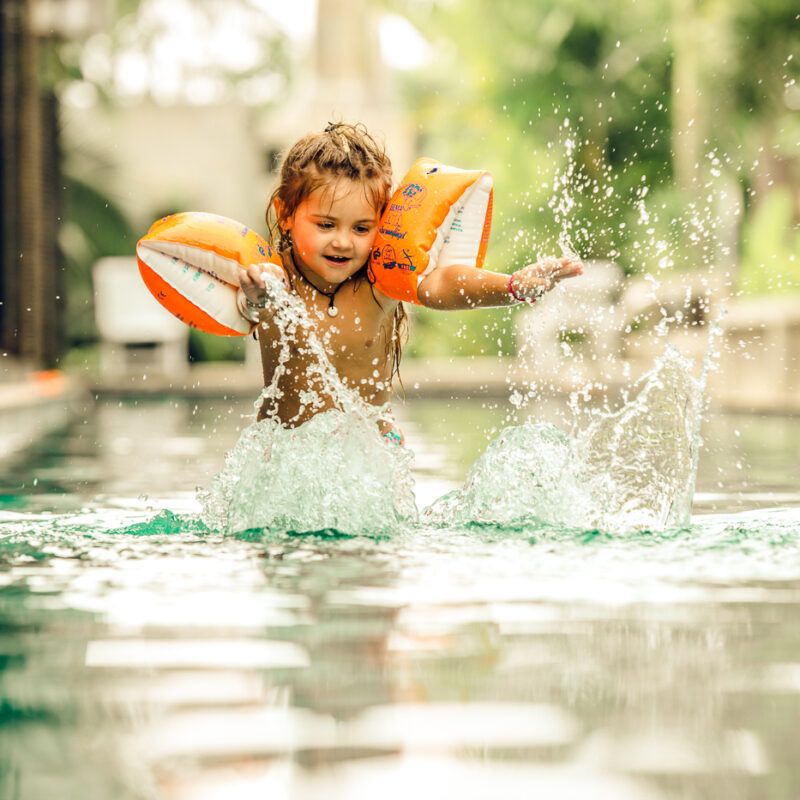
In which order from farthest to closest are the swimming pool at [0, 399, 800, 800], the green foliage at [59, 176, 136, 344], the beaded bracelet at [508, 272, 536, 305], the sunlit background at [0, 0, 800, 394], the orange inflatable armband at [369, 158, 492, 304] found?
the green foliage at [59, 176, 136, 344] → the sunlit background at [0, 0, 800, 394] → the orange inflatable armband at [369, 158, 492, 304] → the beaded bracelet at [508, 272, 536, 305] → the swimming pool at [0, 399, 800, 800]

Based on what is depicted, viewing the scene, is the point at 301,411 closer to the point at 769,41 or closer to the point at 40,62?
the point at 40,62

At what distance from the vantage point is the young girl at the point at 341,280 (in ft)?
12.7

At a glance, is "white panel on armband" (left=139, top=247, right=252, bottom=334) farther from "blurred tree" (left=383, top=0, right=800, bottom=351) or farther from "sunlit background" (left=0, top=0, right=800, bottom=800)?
"blurred tree" (left=383, top=0, right=800, bottom=351)

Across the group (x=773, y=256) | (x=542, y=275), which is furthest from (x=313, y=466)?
(x=773, y=256)

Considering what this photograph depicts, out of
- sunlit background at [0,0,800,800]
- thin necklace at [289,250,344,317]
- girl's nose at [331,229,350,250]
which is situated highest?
girl's nose at [331,229,350,250]

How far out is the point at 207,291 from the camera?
390 cm

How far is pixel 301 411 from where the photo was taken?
4172mm

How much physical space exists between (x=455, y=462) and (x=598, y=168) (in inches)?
716

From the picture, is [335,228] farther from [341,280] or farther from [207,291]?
[207,291]

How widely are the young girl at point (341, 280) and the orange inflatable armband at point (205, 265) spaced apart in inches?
3.1

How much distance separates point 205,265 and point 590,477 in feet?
4.16

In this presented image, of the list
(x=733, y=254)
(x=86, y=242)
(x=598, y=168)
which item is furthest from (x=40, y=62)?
(x=598, y=168)

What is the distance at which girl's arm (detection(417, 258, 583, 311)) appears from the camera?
3615 millimetres

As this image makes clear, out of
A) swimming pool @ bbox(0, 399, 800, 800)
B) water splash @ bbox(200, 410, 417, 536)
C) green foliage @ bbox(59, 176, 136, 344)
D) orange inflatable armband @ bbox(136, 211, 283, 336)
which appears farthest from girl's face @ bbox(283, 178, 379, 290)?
green foliage @ bbox(59, 176, 136, 344)
